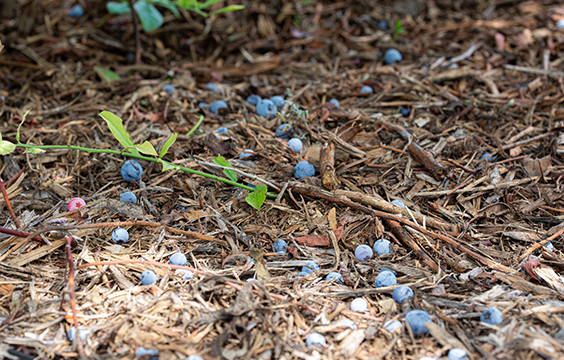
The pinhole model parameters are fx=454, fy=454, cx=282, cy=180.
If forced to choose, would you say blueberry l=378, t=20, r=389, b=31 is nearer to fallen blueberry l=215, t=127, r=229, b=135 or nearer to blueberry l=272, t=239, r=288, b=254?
fallen blueberry l=215, t=127, r=229, b=135

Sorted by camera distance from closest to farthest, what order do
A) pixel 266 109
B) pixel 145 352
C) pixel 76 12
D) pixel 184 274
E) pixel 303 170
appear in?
pixel 145 352, pixel 184 274, pixel 303 170, pixel 266 109, pixel 76 12

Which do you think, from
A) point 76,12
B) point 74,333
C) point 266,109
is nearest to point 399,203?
point 266,109

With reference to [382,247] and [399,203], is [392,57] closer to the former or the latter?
[399,203]

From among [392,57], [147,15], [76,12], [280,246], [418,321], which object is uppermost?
[147,15]

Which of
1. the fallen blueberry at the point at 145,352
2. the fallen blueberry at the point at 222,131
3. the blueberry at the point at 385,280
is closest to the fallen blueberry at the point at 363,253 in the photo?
the blueberry at the point at 385,280

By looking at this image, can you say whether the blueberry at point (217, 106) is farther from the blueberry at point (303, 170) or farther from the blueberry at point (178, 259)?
the blueberry at point (178, 259)

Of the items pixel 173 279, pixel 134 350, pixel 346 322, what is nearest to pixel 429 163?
pixel 346 322

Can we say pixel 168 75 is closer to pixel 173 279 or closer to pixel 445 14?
pixel 173 279
